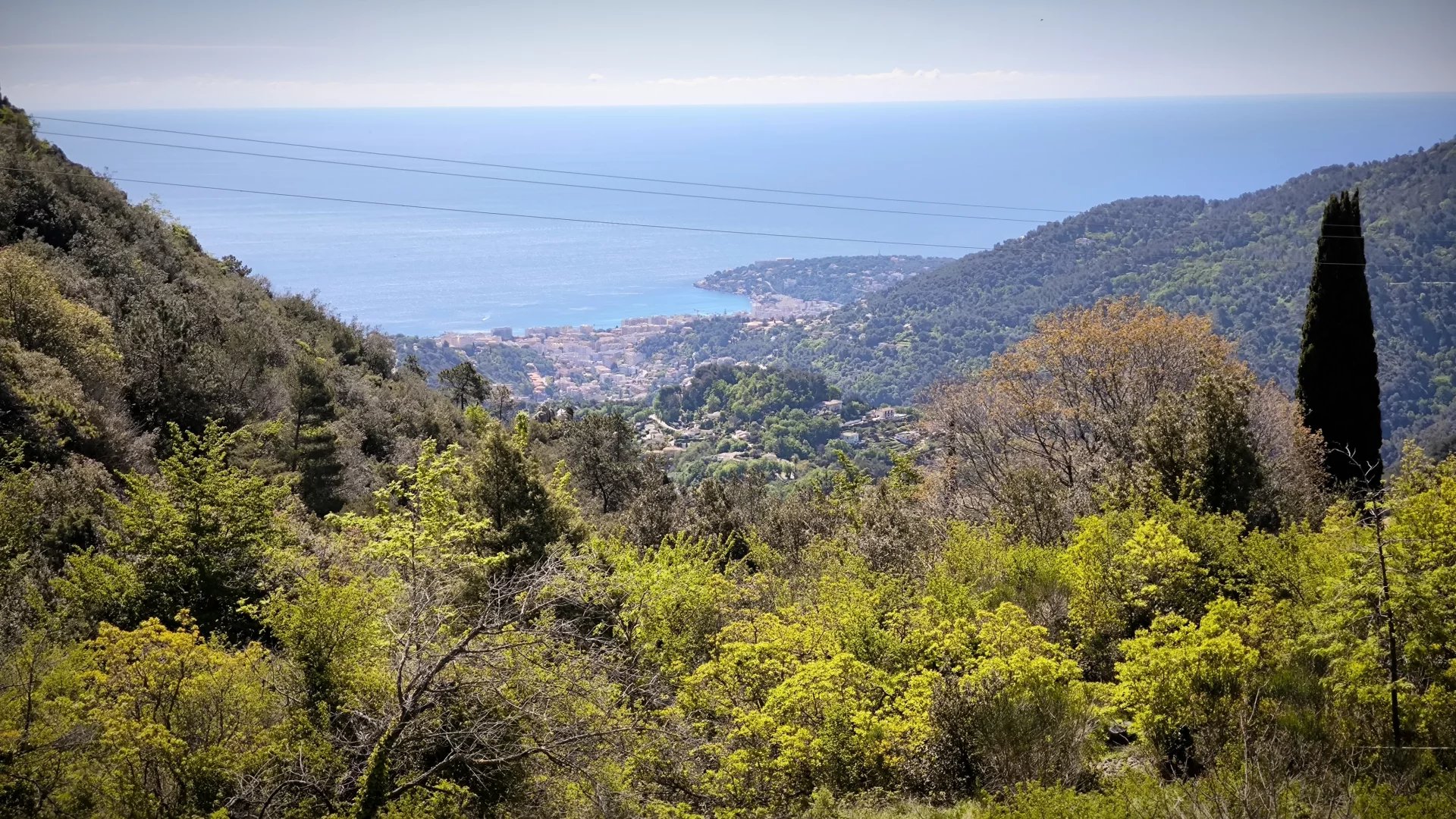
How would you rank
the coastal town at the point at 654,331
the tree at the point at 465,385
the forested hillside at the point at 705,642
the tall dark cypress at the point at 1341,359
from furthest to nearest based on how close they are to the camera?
the coastal town at the point at 654,331 < the tree at the point at 465,385 < the tall dark cypress at the point at 1341,359 < the forested hillside at the point at 705,642

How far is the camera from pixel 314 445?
20.9 metres

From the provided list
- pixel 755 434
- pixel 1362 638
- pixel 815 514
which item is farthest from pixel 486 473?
pixel 755 434

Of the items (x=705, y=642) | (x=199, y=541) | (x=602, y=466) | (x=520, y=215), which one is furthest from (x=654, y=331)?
(x=705, y=642)

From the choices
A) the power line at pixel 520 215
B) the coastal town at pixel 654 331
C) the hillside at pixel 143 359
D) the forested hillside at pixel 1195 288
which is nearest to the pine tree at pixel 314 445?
the hillside at pixel 143 359

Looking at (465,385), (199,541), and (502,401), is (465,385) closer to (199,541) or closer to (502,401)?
(502,401)

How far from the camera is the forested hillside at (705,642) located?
6.46m

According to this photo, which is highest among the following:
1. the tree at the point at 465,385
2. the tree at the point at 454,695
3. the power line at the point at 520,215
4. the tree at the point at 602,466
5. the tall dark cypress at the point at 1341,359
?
the power line at the point at 520,215

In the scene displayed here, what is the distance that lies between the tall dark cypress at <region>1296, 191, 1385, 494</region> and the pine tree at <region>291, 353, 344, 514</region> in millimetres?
22938

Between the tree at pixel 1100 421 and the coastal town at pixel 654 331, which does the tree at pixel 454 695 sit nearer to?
the tree at pixel 1100 421

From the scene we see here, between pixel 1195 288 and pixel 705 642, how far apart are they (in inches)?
3268

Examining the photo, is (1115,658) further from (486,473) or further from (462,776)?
(486,473)

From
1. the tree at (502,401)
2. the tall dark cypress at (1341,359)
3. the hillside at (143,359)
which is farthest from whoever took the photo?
the tree at (502,401)

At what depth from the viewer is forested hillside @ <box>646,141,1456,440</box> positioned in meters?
58.2

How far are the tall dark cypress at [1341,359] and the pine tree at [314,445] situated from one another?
22938 millimetres
